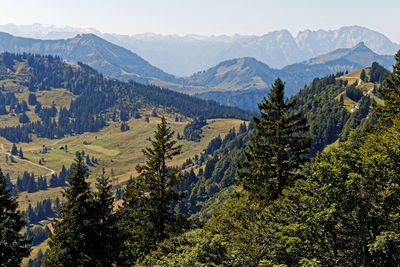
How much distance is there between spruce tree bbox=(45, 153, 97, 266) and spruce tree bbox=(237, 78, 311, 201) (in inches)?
753

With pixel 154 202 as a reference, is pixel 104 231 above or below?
below

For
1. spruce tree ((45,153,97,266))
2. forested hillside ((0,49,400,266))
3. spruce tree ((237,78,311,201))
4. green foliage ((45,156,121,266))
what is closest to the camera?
forested hillside ((0,49,400,266))

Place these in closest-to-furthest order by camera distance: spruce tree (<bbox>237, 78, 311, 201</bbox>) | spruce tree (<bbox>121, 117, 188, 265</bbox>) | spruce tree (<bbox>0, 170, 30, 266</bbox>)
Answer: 1. spruce tree (<bbox>0, 170, 30, 266</bbox>)
2. spruce tree (<bbox>237, 78, 311, 201</bbox>)
3. spruce tree (<bbox>121, 117, 188, 265</bbox>)

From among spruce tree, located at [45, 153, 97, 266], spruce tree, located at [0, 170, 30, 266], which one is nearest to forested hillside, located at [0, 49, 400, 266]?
spruce tree, located at [45, 153, 97, 266]

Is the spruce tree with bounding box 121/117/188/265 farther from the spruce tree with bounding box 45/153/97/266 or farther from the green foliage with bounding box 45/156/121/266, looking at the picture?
the spruce tree with bounding box 45/153/97/266

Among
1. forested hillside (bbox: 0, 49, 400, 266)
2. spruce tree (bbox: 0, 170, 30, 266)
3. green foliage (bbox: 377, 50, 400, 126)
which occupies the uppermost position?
green foliage (bbox: 377, 50, 400, 126)

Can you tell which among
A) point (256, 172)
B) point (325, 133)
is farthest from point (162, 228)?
point (325, 133)

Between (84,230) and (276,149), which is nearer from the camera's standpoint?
(84,230)

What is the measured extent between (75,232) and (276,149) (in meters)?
22.3

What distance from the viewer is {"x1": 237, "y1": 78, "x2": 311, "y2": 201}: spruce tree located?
35562 millimetres

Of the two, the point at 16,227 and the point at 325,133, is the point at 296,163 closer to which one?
the point at 16,227

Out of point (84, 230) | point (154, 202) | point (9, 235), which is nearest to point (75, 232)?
point (84, 230)

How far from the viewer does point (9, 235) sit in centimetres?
3030

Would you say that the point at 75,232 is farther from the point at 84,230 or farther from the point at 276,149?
the point at 276,149
